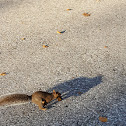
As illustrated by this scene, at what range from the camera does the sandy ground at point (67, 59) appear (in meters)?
2.95

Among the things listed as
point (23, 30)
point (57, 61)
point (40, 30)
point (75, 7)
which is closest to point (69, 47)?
point (57, 61)

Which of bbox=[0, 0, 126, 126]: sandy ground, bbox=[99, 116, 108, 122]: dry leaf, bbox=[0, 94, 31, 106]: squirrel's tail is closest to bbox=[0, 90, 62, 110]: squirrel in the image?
bbox=[0, 94, 31, 106]: squirrel's tail

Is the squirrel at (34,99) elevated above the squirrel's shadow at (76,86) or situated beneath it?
elevated above

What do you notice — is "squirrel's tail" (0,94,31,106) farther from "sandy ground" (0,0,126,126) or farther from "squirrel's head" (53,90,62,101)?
"squirrel's head" (53,90,62,101)

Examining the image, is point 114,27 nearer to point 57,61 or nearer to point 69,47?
point 69,47

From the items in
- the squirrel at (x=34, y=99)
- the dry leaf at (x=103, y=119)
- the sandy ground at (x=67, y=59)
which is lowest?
the sandy ground at (x=67, y=59)

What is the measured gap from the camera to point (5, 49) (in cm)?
470

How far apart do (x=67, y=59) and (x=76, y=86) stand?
0.91 meters

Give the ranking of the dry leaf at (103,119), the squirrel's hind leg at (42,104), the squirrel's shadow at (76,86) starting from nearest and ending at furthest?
1. the dry leaf at (103,119)
2. the squirrel's hind leg at (42,104)
3. the squirrel's shadow at (76,86)

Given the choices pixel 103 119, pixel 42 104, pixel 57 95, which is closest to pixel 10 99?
pixel 42 104

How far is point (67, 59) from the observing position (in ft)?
13.9

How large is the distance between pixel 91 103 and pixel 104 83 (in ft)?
1.86

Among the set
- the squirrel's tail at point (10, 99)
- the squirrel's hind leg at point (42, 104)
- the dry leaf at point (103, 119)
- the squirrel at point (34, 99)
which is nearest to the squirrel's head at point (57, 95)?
the squirrel at point (34, 99)

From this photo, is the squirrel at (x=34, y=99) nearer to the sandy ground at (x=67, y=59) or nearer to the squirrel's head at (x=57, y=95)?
the squirrel's head at (x=57, y=95)
